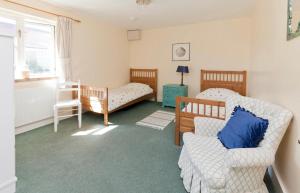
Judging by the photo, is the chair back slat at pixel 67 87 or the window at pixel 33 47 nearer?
the window at pixel 33 47

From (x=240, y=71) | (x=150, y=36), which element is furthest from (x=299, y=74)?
(x=150, y=36)

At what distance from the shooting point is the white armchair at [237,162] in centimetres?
142

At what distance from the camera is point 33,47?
141 inches

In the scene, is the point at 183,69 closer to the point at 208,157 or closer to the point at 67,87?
the point at 67,87

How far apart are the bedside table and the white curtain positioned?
2485 mm

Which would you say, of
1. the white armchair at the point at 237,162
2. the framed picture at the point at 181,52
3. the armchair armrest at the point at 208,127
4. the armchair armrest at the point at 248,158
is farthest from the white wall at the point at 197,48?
the armchair armrest at the point at 248,158

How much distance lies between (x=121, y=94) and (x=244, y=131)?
323cm

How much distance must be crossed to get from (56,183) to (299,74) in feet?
7.59

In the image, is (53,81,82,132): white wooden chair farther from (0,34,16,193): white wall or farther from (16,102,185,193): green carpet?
(0,34,16,193): white wall

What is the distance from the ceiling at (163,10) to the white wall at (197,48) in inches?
12.3

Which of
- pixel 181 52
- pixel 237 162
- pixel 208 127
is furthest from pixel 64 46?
pixel 237 162

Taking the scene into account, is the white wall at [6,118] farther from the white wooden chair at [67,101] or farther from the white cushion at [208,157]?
the white wooden chair at [67,101]

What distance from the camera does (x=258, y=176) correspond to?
5.08 ft

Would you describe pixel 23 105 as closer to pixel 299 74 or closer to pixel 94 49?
pixel 94 49
